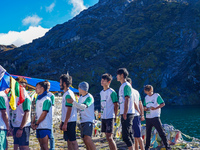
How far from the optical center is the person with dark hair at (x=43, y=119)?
432 cm

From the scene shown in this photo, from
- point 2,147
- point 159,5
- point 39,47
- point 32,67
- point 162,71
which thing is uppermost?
point 159,5

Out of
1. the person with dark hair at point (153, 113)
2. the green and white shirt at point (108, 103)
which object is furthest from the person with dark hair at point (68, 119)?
the person with dark hair at point (153, 113)

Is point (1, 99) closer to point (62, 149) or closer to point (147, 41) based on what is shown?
point (62, 149)

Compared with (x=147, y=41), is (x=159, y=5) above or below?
above

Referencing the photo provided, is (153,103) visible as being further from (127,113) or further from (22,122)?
(22,122)

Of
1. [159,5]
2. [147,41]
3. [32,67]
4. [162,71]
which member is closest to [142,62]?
[162,71]

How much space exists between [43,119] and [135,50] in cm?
9383

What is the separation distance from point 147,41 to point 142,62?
16.7 meters

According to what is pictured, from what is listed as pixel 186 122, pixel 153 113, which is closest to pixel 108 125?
pixel 153 113

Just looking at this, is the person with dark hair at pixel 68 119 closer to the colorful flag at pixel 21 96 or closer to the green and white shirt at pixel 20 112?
the green and white shirt at pixel 20 112

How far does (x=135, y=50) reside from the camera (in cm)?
9519

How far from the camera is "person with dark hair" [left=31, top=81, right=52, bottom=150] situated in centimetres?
432

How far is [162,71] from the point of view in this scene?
76250mm

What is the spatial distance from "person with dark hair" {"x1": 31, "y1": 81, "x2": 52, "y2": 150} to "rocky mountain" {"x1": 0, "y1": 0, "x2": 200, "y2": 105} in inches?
2761
